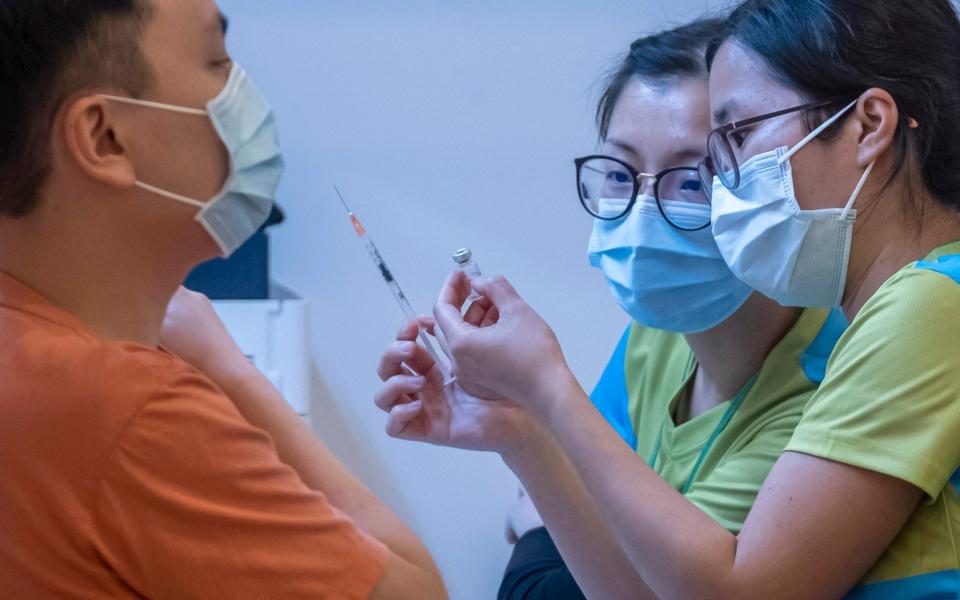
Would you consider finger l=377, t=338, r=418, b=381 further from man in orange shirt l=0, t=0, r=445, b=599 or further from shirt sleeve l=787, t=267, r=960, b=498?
shirt sleeve l=787, t=267, r=960, b=498

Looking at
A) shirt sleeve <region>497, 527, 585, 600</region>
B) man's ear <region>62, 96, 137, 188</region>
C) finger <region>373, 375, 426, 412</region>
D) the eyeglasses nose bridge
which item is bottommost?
shirt sleeve <region>497, 527, 585, 600</region>

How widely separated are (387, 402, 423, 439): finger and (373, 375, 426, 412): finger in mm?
13

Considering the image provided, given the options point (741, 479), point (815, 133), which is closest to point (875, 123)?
point (815, 133)

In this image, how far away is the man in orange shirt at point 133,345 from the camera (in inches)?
29.0

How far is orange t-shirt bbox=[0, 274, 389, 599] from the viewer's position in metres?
0.73

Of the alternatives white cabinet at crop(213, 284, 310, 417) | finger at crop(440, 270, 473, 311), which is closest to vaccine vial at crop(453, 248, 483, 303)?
finger at crop(440, 270, 473, 311)

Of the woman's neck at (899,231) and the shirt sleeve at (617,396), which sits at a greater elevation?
the woman's neck at (899,231)

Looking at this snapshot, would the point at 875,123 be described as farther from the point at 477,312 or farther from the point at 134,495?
the point at 134,495

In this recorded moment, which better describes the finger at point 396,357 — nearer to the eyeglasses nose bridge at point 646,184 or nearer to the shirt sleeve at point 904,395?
the eyeglasses nose bridge at point 646,184

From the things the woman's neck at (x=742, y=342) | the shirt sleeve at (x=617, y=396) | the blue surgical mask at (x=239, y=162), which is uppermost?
the blue surgical mask at (x=239, y=162)

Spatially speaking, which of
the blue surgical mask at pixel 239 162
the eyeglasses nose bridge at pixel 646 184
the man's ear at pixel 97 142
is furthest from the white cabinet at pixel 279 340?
the man's ear at pixel 97 142

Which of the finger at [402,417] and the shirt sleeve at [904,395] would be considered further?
the finger at [402,417]

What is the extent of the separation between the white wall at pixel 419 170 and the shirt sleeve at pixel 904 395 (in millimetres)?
1193

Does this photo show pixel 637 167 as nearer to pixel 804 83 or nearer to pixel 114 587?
pixel 804 83
